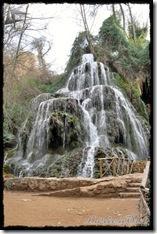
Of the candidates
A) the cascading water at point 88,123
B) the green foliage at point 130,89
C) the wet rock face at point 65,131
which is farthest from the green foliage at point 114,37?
the wet rock face at point 65,131

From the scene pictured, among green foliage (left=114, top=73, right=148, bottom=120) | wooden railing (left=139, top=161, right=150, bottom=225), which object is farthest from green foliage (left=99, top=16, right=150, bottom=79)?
wooden railing (left=139, top=161, right=150, bottom=225)

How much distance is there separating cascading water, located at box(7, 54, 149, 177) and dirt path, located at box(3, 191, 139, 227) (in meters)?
1.17

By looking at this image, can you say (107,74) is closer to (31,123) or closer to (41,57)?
(31,123)

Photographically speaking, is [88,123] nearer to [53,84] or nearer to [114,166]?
[53,84]

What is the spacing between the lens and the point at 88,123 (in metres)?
6.98

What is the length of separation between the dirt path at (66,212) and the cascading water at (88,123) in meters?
1.17

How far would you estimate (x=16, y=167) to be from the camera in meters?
5.95

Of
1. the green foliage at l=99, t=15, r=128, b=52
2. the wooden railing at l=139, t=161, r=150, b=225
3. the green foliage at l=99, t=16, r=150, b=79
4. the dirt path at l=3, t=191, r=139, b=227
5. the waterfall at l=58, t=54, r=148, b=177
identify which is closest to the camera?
the wooden railing at l=139, t=161, r=150, b=225

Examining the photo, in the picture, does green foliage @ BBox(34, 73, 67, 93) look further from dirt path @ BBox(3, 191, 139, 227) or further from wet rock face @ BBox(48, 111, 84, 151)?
dirt path @ BBox(3, 191, 139, 227)

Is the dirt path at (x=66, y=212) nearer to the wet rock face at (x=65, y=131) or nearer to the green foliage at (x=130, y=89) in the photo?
the wet rock face at (x=65, y=131)

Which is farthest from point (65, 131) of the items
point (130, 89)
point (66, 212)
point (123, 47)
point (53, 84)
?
point (66, 212)

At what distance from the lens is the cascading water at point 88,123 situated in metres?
6.27

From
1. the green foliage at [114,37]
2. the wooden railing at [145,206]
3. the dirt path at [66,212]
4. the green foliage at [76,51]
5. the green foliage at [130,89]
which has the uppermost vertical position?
the green foliage at [114,37]

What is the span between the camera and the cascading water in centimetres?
627
